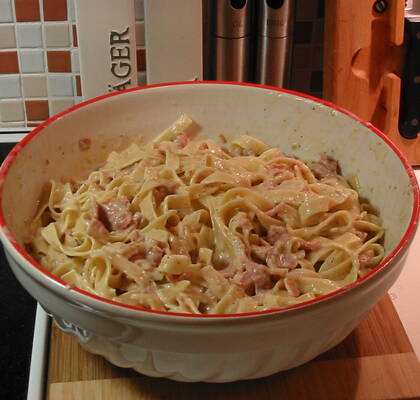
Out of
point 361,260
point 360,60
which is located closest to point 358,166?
point 361,260

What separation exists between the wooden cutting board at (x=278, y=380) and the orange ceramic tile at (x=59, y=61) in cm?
92

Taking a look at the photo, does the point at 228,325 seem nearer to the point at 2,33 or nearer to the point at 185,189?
the point at 185,189

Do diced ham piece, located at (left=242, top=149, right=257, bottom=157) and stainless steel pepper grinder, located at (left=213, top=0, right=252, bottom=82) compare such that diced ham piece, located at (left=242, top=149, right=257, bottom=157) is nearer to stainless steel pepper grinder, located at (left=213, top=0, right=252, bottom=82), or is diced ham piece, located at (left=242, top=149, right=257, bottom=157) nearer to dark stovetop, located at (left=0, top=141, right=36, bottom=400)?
stainless steel pepper grinder, located at (left=213, top=0, right=252, bottom=82)

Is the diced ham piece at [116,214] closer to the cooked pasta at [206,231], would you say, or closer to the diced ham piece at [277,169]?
the cooked pasta at [206,231]

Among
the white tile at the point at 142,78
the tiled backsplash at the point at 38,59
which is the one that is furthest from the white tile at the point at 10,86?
the white tile at the point at 142,78

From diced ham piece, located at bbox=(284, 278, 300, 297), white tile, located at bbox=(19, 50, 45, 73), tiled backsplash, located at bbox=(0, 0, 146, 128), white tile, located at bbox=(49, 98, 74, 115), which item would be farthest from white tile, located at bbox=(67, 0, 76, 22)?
diced ham piece, located at bbox=(284, 278, 300, 297)

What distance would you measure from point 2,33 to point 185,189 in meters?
0.81

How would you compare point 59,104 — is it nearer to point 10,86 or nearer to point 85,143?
point 10,86

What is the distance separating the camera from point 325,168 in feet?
4.39

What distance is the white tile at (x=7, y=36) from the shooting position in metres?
1.70

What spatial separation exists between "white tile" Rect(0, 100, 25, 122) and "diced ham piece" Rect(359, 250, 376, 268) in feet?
3.67

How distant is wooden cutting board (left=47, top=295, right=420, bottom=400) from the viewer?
0.99m

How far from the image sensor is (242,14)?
5.09 feet

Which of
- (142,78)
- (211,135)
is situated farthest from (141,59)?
(211,135)
